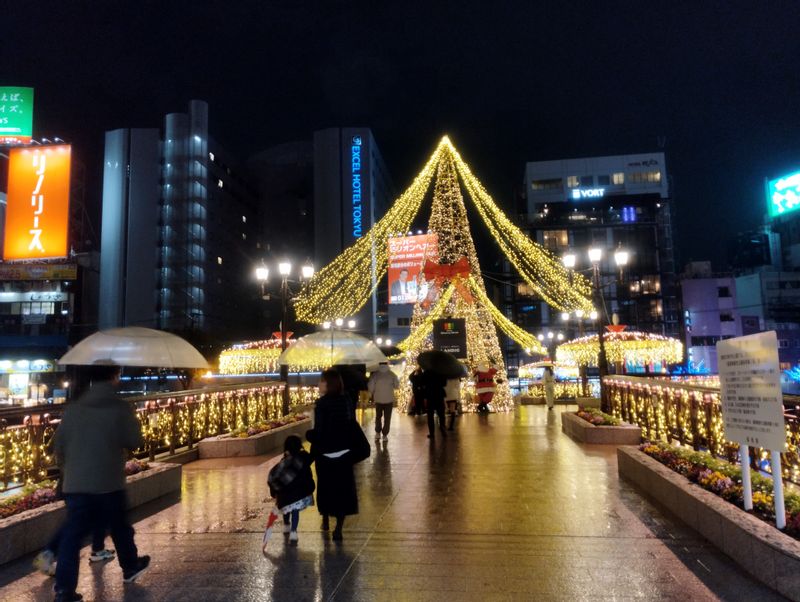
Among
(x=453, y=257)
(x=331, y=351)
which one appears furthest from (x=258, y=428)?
(x=453, y=257)

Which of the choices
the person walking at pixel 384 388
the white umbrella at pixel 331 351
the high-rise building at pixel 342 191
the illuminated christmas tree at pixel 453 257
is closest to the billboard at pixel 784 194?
the illuminated christmas tree at pixel 453 257

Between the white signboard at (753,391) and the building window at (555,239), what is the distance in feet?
235

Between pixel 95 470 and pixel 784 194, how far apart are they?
3468 centimetres

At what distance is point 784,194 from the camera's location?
31.3 metres

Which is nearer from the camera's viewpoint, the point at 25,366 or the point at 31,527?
the point at 31,527

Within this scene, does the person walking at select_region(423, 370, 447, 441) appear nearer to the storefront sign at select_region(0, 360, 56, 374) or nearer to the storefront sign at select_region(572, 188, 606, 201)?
the storefront sign at select_region(0, 360, 56, 374)

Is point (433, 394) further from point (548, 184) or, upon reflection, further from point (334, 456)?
point (548, 184)

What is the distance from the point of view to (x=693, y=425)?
33.9 feet

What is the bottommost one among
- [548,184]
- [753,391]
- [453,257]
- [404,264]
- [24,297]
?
[753,391]

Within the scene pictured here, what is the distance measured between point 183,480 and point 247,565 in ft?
14.8

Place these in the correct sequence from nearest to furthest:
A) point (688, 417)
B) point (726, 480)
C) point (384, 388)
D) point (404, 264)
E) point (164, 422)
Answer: point (726, 480), point (688, 417), point (164, 422), point (384, 388), point (404, 264)

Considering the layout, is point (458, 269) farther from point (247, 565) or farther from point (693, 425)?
point (247, 565)

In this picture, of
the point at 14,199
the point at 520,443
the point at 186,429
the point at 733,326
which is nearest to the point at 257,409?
the point at 186,429

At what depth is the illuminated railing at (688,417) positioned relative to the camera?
7.01 m
